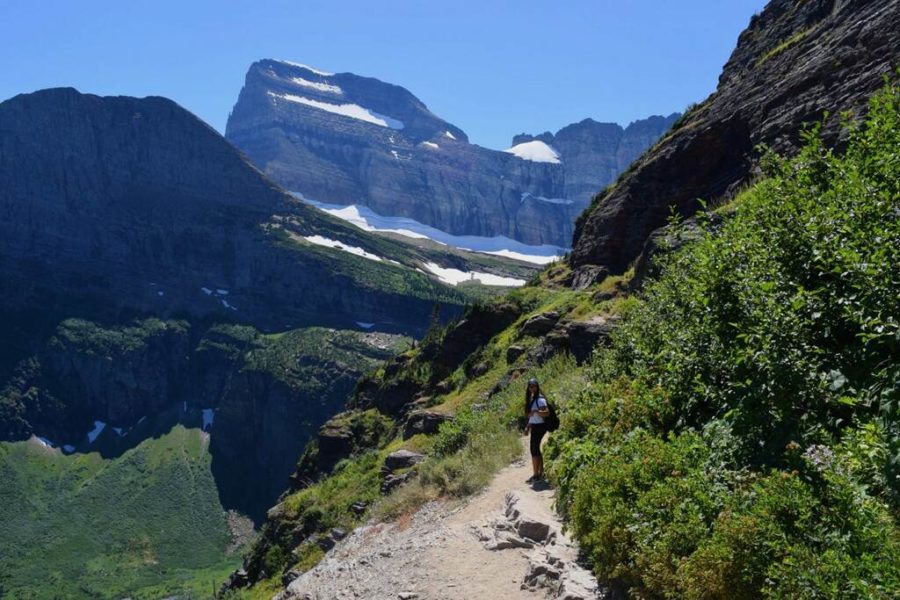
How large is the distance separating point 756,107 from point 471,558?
30.3 meters

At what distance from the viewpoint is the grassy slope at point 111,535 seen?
14962 cm

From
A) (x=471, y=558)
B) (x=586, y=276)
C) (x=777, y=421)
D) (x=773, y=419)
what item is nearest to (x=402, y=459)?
(x=471, y=558)

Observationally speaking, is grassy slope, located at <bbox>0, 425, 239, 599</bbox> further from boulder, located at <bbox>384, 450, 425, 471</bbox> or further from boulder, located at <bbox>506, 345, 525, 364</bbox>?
boulder, located at <bbox>384, 450, 425, 471</bbox>

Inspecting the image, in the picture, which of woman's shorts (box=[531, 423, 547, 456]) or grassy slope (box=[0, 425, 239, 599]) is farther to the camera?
grassy slope (box=[0, 425, 239, 599])

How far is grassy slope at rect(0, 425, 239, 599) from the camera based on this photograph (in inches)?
5891

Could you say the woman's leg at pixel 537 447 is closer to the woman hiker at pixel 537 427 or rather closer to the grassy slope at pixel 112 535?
the woman hiker at pixel 537 427

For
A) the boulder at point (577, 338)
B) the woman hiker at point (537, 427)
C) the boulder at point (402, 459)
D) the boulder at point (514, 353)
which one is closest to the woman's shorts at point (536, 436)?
the woman hiker at point (537, 427)

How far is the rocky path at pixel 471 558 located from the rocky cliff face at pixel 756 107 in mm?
16963

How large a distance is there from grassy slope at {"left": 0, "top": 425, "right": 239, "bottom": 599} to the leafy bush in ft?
517

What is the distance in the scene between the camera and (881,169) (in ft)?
27.6

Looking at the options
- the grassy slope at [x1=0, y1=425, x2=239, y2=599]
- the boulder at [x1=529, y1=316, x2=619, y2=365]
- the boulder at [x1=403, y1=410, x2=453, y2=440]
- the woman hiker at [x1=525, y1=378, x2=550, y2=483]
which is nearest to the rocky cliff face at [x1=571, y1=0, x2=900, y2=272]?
the boulder at [x1=529, y1=316, x2=619, y2=365]

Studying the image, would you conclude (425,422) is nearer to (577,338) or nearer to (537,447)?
(577,338)

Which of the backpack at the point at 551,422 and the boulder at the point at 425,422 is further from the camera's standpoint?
the boulder at the point at 425,422

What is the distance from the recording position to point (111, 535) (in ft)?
558
